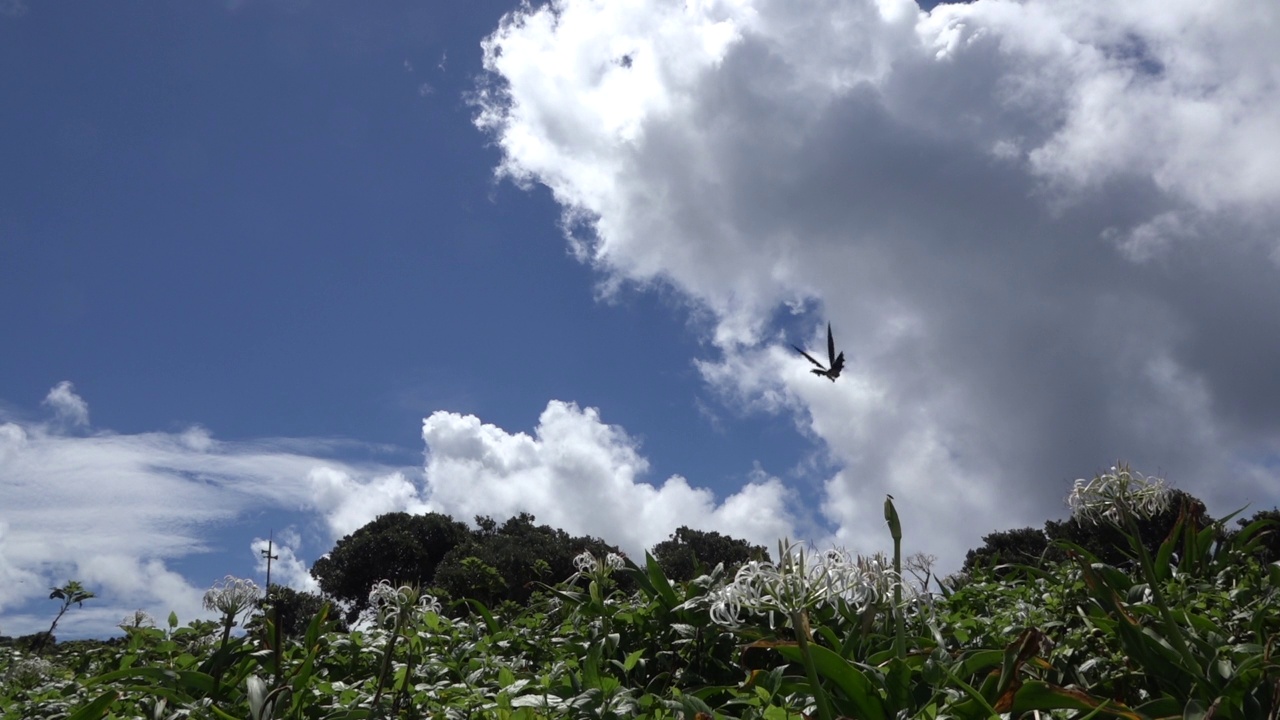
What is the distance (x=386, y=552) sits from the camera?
3047 cm

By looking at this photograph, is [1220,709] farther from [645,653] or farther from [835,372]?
[835,372]

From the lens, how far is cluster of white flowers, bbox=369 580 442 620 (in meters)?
3.69

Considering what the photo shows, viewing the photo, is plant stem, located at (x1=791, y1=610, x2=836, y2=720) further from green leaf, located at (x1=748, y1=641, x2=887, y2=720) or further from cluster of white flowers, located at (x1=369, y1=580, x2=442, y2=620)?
cluster of white flowers, located at (x1=369, y1=580, x2=442, y2=620)

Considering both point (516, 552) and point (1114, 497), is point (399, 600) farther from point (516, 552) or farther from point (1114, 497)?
point (516, 552)

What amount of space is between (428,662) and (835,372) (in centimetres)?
302

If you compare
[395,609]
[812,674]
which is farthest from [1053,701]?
[395,609]

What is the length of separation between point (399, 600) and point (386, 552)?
93.5 ft

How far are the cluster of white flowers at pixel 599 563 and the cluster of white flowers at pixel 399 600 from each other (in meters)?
0.80

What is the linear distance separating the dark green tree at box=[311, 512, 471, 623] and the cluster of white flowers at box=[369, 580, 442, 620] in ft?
87.1

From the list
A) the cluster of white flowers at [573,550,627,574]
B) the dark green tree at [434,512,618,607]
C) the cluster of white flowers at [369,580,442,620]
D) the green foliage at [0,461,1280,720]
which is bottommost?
the green foliage at [0,461,1280,720]

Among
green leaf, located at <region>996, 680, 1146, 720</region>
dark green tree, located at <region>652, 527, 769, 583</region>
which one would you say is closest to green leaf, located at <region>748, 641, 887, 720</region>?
green leaf, located at <region>996, 680, 1146, 720</region>

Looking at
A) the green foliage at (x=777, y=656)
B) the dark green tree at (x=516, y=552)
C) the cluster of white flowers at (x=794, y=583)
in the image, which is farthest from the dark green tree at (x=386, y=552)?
the cluster of white flowers at (x=794, y=583)

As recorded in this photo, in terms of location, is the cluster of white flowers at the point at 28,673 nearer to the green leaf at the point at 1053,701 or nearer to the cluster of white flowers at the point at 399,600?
the cluster of white flowers at the point at 399,600

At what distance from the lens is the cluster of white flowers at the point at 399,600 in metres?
Answer: 3.69
